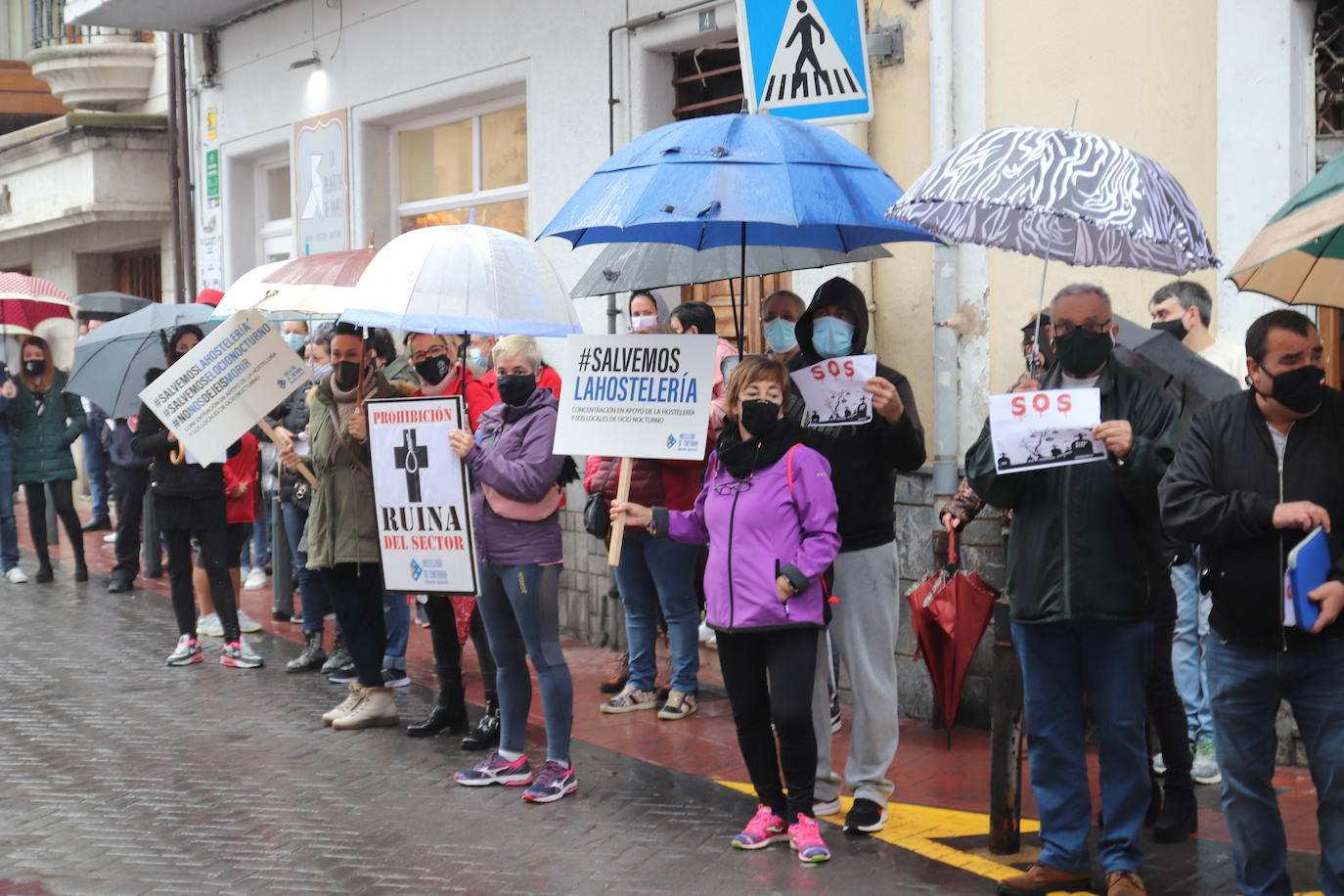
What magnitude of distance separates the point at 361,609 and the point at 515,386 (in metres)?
1.85

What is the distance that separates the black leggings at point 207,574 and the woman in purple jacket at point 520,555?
10.6 feet

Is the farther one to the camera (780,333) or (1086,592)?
(780,333)

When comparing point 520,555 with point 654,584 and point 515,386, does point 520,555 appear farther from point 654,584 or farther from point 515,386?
point 654,584

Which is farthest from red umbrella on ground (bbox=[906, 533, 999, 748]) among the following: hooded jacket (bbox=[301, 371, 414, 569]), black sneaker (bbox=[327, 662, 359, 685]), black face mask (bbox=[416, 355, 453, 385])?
black sneaker (bbox=[327, 662, 359, 685])

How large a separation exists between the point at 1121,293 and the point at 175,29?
1118 cm

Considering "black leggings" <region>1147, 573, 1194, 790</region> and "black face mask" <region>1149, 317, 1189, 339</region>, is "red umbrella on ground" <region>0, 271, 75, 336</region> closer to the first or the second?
"black face mask" <region>1149, 317, 1189, 339</region>

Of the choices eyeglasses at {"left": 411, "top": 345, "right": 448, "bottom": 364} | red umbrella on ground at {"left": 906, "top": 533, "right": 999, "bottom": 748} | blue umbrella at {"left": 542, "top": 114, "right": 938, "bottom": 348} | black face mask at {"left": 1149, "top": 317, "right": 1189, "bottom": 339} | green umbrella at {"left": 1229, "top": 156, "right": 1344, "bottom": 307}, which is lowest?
red umbrella on ground at {"left": 906, "top": 533, "right": 999, "bottom": 748}

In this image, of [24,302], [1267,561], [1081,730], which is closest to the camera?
[1267,561]

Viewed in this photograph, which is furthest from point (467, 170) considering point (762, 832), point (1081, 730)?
point (1081, 730)

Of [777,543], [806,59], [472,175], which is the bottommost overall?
[777,543]

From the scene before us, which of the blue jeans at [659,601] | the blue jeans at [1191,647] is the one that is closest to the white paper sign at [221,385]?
the blue jeans at [659,601]

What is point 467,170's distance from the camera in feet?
39.6

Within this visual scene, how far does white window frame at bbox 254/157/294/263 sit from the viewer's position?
14.7 metres

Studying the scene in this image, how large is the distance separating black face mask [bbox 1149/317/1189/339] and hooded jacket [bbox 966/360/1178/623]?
1401 mm
